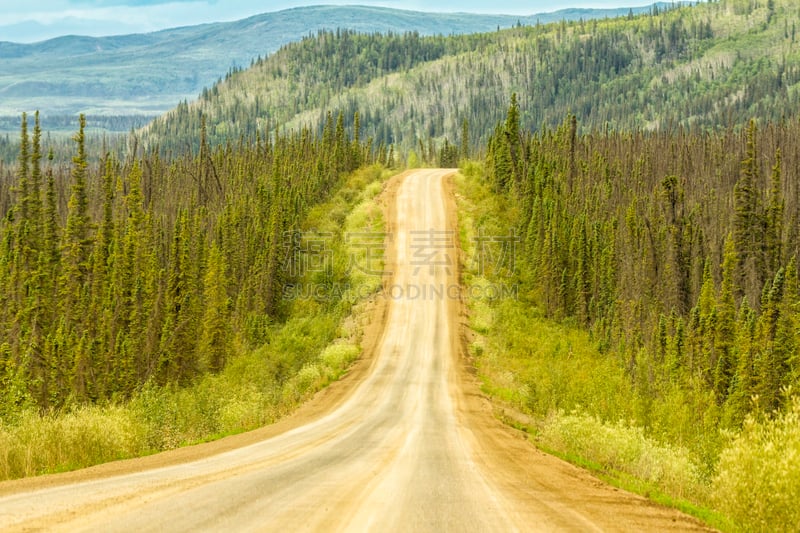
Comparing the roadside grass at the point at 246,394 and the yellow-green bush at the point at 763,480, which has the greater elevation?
the yellow-green bush at the point at 763,480

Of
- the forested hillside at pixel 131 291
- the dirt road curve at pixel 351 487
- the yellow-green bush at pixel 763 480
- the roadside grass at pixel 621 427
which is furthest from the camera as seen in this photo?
the forested hillside at pixel 131 291

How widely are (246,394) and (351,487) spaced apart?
76.4ft

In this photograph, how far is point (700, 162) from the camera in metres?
141

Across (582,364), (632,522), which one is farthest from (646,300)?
(632,522)

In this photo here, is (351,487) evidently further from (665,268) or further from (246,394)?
(665,268)

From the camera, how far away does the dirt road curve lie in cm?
1275

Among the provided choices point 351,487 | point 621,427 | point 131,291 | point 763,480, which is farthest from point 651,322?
point 763,480

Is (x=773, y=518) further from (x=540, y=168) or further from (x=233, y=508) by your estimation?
(x=540, y=168)

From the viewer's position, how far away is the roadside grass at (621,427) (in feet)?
43.7

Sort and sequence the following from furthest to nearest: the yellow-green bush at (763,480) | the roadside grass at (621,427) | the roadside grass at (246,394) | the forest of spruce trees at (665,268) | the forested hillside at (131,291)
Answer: the forested hillside at (131,291) → the forest of spruce trees at (665,268) → the roadside grass at (246,394) → the roadside grass at (621,427) → the yellow-green bush at (763,480)

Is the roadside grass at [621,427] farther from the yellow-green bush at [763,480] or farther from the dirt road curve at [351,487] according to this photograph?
the dirt road curve at [351,487]

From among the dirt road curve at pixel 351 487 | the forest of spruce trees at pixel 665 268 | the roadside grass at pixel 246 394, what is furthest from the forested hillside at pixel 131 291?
the dirt road curve at pixel 351 487

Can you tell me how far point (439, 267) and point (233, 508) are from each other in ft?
158

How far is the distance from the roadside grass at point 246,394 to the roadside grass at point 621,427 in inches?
328
